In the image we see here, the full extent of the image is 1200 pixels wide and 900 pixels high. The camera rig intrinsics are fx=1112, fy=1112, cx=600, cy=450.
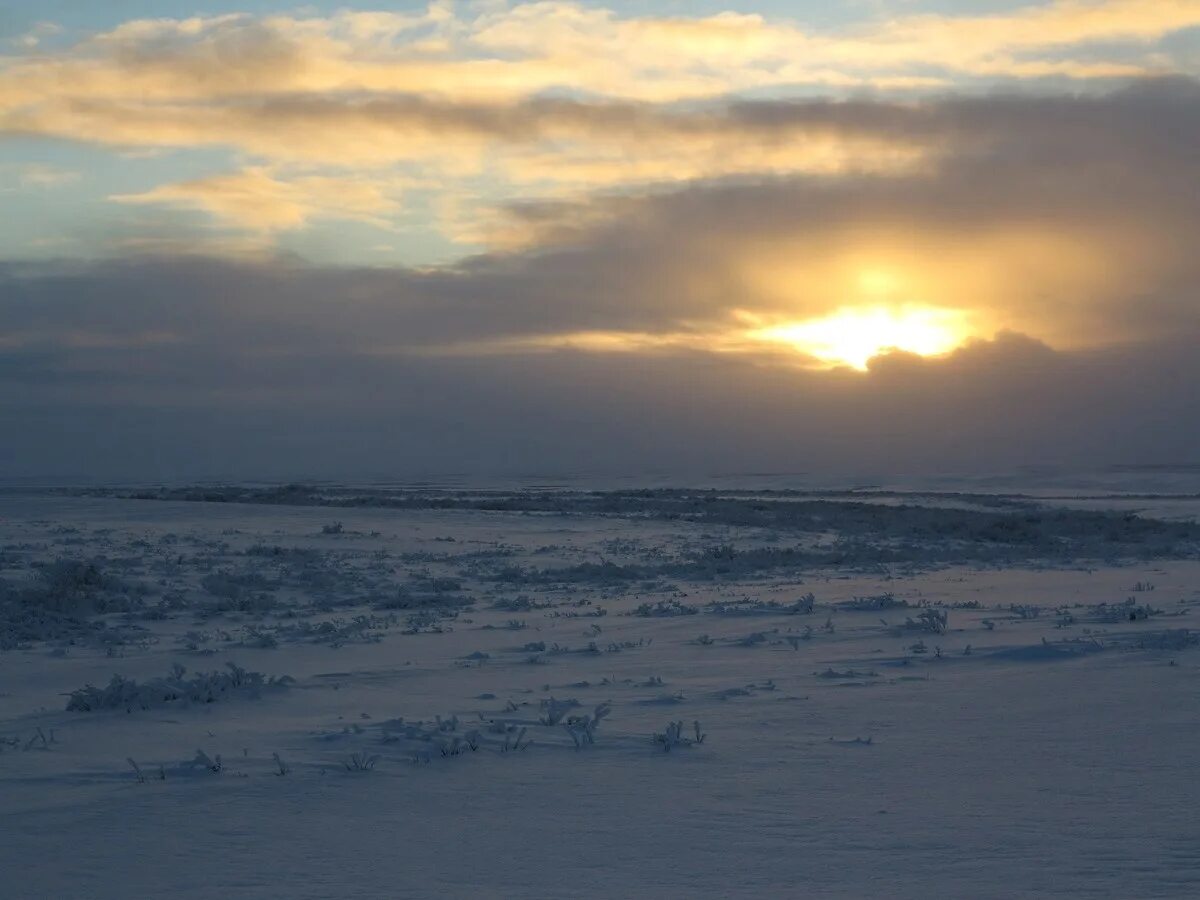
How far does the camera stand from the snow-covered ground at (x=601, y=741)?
3.98 meters

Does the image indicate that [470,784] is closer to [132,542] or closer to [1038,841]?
[1038,841]

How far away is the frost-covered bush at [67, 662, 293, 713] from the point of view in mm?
7148


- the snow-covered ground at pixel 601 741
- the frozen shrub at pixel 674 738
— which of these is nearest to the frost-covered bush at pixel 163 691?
the snow-covered ground at pixel 601 741

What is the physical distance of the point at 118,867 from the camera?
13.3 ft

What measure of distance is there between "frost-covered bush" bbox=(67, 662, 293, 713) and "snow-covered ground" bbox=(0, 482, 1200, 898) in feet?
0.08

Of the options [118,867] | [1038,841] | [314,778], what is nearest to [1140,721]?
[1038,841]

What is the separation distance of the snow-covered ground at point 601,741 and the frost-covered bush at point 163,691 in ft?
0.08

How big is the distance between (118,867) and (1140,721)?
5.07m

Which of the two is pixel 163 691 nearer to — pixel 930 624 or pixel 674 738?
pixel 674 738

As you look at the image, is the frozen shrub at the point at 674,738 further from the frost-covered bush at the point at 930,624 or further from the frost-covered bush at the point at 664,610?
the frost-covered bush at the point at 664,610

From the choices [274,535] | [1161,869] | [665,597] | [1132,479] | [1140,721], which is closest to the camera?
[1161,869]

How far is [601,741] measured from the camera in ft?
19.8

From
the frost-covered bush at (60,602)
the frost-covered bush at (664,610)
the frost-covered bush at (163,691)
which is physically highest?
the frost-covered bush at (163,691)

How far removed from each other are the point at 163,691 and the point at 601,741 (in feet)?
10.4
